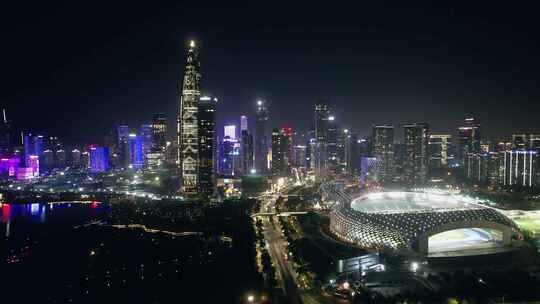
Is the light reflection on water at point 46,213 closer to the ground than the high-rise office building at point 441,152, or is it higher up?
closer to the ground

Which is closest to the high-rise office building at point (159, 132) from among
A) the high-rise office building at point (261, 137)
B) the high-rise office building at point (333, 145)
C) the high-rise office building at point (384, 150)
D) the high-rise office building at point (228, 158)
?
the high-rise office building at point (228, 158)

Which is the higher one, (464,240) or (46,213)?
(464,240)

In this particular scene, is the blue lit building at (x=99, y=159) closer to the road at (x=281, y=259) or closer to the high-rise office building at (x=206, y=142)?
the high-rise office building at (x=206, y=142)

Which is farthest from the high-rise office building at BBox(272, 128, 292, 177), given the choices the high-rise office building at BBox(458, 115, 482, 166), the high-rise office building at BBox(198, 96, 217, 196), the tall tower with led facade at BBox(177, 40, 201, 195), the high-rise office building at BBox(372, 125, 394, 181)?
the high-rise office building at BBox(458, 115, 482, 166)

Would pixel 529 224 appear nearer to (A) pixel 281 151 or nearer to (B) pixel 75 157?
(A) pixel 281 151

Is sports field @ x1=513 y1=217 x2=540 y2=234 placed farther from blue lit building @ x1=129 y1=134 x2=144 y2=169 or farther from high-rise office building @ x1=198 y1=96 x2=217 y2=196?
blue lit building @ x1=129 y1=134 x2=144 y2=169

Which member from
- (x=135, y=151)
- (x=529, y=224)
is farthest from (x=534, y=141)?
(x=135, y=151)
